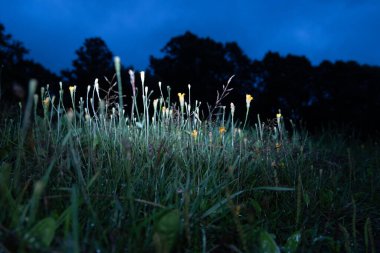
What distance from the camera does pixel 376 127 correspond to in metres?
10.3

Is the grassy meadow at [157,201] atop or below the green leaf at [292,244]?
atop

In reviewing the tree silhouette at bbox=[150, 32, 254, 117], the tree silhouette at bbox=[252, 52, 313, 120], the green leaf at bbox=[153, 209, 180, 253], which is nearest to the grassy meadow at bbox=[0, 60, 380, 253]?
the green leaf at bbox=[153, 209, 180, 253]

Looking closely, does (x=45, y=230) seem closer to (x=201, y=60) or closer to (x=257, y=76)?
(x=257, y=76)

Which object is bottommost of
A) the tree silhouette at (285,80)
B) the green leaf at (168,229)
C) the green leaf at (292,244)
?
the green leaf at (292,244)

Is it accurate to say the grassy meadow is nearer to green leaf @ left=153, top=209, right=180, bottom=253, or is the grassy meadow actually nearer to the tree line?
green leaf @ left=153, top=209, right=180, bottom=253

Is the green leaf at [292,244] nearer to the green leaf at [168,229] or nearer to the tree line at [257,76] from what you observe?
the green leaf at [168,229]

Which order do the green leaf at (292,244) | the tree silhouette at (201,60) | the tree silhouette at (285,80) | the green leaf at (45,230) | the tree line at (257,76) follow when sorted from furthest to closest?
the tree silhouette at (201,60) < the tree silhouette at (285,80) < the tree line at (257,76) < the green leaf at (292,244) < the green leaf at (45,230)

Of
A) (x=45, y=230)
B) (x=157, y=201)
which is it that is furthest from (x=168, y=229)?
(x=157, y=201)

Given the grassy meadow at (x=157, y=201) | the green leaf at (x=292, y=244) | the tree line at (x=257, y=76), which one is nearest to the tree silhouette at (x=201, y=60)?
the tree line at (x=257, y=76)

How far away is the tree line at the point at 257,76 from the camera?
1050cm

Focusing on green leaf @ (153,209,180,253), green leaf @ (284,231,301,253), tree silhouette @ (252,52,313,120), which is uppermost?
tree silhouette @ (252,52,313,120)

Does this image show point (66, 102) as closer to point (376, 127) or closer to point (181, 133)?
point (181, 133)

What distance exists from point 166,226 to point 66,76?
12.2 meters

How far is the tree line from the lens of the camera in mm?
10500
